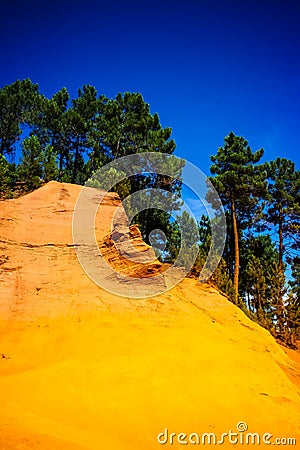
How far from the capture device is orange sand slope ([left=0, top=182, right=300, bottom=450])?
340 cm

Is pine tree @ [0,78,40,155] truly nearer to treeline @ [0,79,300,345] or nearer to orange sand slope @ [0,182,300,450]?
treeline @ [0,79,300,345]

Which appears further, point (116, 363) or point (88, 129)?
point (88, 129)

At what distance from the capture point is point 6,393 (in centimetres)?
370

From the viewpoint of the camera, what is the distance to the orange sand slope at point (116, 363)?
3404 mm

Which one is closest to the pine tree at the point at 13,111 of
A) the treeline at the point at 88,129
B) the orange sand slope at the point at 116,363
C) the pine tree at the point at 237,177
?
the treeline at the point at 88,129

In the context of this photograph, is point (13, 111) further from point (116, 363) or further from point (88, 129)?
point (116, 363)

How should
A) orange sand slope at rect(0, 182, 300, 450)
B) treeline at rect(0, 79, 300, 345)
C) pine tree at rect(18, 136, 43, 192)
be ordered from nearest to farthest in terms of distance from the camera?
orange sand slope at rect(0, 182, 300, 450)
pine tree at rect(18, 136, 43, 192)
treeline at rect(0, 79, 300, 345)

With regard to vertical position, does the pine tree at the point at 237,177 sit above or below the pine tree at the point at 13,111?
below

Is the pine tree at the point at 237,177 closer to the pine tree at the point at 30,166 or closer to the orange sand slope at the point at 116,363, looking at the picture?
the pine tree at the point at 30,166

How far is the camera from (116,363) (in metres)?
4.73

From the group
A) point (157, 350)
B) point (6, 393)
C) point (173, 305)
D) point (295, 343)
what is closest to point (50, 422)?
point (6, 393)

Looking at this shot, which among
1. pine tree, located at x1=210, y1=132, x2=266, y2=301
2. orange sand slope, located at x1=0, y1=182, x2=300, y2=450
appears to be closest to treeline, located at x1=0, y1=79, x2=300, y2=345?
pine tree, located at x1=210, y1=132, x2=266, y2=301

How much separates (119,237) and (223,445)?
4711mm

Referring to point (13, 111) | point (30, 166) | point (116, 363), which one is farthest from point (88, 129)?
point (116, 363)
